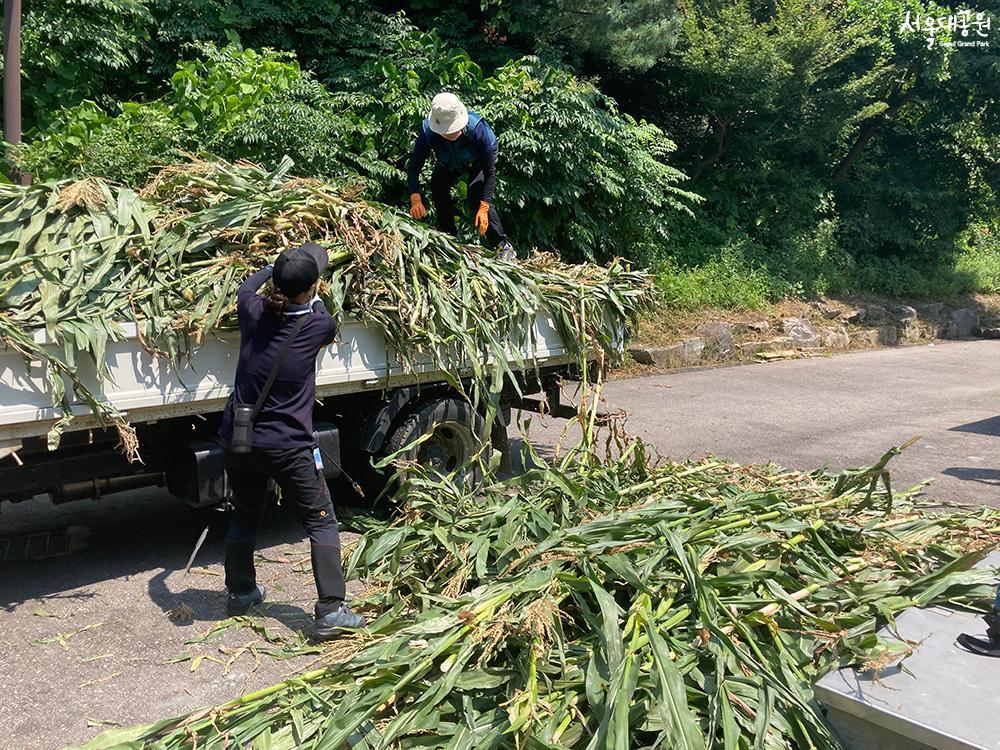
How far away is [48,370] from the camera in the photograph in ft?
14.4

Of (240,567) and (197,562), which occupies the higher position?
(240,567)

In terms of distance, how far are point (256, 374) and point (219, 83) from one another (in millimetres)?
6960

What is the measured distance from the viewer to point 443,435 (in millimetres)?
6379

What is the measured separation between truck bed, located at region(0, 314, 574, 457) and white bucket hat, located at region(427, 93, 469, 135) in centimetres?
179

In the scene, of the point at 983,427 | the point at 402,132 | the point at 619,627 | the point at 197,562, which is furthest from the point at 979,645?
the point at 402,132

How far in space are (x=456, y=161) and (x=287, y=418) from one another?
3634 mm

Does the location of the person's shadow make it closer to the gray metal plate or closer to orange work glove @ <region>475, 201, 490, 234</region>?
the gray metal plate

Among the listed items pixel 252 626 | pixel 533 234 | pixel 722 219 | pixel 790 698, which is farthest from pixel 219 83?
pixel 722 219

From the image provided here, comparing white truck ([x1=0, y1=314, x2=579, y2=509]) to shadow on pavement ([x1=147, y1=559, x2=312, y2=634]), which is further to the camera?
shadow on pavement ([x1=147, y1=559, x2=312, y2=634])

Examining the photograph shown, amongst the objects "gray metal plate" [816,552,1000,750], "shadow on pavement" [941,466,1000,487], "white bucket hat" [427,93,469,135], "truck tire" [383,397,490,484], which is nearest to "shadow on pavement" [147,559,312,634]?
"truck tire" [383,397,490,484]

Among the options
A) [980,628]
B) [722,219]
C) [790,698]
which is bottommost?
[790,698]

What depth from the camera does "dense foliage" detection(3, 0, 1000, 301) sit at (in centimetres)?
1060

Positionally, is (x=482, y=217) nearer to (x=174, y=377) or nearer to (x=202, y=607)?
(x=174, y=377)

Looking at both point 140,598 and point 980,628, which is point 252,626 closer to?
point 140,598
